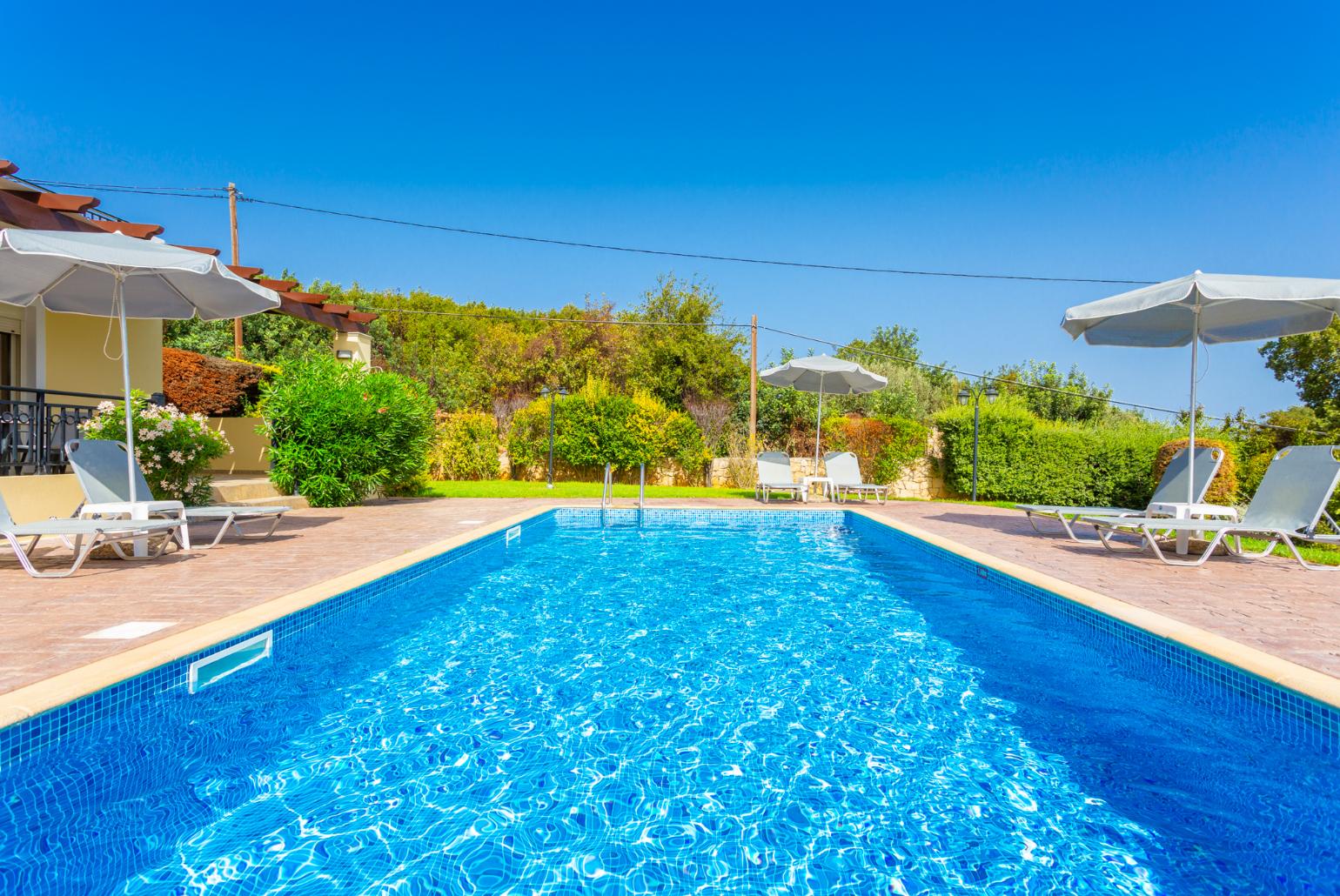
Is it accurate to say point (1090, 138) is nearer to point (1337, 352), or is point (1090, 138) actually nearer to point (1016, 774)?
point (1337, 352)

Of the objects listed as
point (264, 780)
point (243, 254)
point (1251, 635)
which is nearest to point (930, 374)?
point (243, 254)

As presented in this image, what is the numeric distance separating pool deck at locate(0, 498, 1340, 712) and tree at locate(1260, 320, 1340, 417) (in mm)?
23153

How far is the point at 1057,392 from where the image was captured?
26953 mm

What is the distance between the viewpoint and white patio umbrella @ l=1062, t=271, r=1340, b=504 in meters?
6.48

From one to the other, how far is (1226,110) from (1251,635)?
63.5 feet

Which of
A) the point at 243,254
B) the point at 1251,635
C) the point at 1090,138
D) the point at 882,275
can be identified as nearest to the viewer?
the point at 1251,635

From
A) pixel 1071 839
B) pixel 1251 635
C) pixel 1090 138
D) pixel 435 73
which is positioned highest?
pixel 435 73

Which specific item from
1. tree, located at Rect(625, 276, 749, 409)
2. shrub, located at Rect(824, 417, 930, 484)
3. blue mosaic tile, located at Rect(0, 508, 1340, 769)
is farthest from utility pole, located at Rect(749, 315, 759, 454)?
blue mosaic tile, located at Rect(0, 508, 1340, 769)

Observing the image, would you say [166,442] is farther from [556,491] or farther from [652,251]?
[652,251]

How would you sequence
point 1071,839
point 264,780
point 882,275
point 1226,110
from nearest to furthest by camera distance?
point 1071,839 < point 264,780 < point 1226,110 < point 882,275

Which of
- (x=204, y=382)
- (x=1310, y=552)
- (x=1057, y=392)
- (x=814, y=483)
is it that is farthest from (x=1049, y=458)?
(x=204, y=382)

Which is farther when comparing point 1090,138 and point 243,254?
point 243,254

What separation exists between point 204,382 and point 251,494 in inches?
278

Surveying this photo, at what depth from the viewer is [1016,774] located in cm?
→ 312
